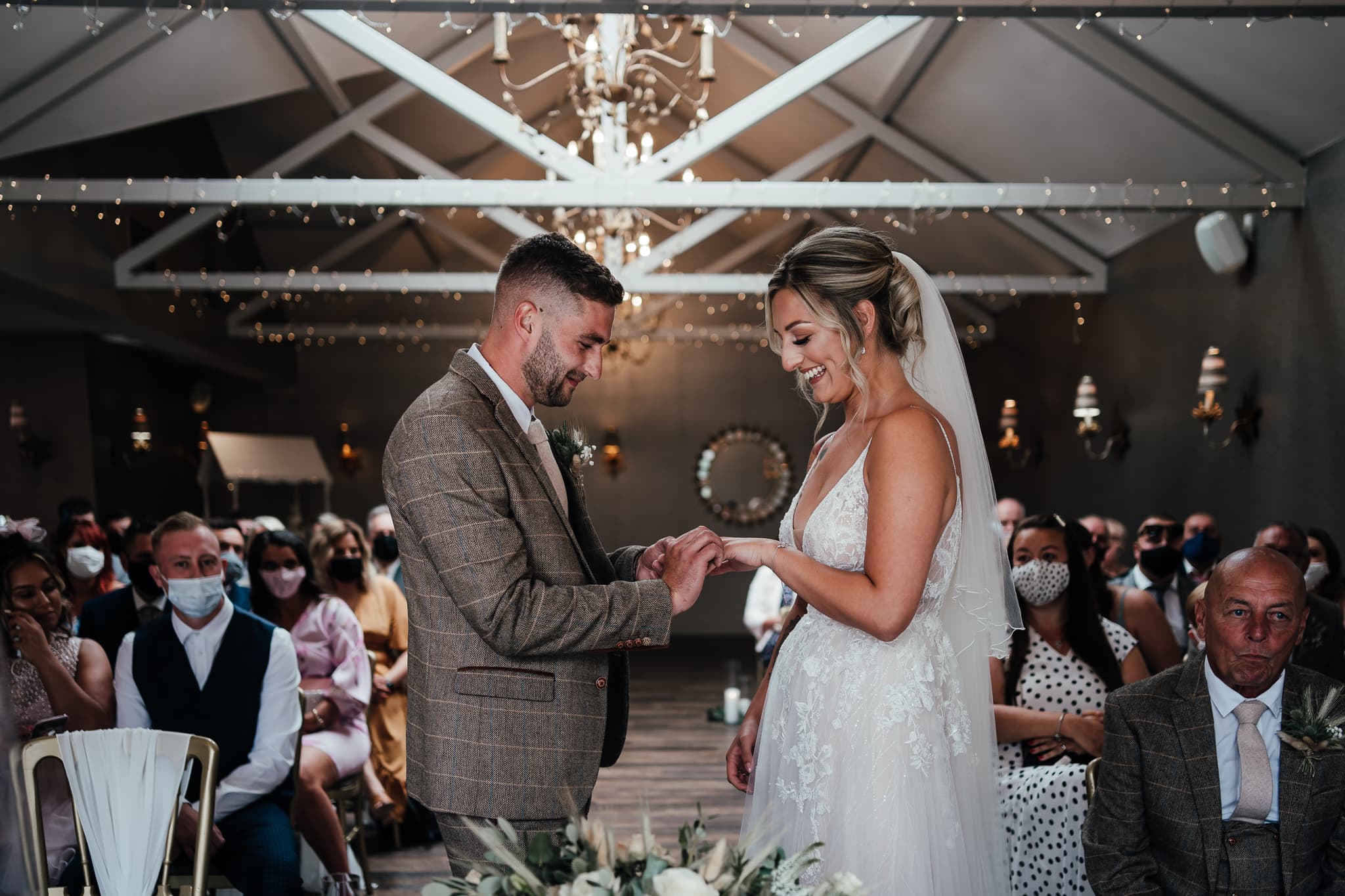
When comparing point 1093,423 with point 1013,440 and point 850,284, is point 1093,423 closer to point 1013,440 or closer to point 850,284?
point 1013,440

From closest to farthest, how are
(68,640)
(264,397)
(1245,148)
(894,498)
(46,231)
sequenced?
1. (894,498)
2. (68,640)
3. (1245,148)
4. (46,231)
5. (264,397)

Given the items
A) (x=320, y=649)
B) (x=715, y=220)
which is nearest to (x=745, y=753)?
(x=320, y=649)

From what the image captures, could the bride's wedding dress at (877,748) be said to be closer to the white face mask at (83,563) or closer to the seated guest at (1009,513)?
the white face mask at (83,563)

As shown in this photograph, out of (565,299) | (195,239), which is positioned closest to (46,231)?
(195,239)

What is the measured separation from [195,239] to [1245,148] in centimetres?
925

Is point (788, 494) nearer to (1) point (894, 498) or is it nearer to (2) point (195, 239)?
(2) point (195, 239)

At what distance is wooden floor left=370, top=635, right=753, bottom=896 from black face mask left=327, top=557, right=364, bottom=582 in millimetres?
1228

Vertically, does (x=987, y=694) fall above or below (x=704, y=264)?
below

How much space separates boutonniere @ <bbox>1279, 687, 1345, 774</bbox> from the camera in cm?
208

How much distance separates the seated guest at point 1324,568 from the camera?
505cm

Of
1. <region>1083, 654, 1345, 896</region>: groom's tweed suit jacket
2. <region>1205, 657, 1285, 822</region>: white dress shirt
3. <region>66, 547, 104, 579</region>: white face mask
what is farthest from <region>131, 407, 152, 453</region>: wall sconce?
<region>1205, 657, 1285, 822</region>: white dress shirt

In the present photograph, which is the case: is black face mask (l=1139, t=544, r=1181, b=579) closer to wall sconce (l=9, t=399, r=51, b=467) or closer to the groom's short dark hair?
the groom's short dark hair

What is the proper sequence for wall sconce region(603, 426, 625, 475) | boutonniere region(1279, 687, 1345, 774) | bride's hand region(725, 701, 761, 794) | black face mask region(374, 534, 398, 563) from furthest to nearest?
wall sconce region(603, 426, 625, 475)
black face mask region(374, 534, 398, 563)
bride's hand region(725, 701, 761, 794)
boutonniere region(1279, 687, 1345, 774)

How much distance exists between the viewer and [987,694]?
213 centimetres
